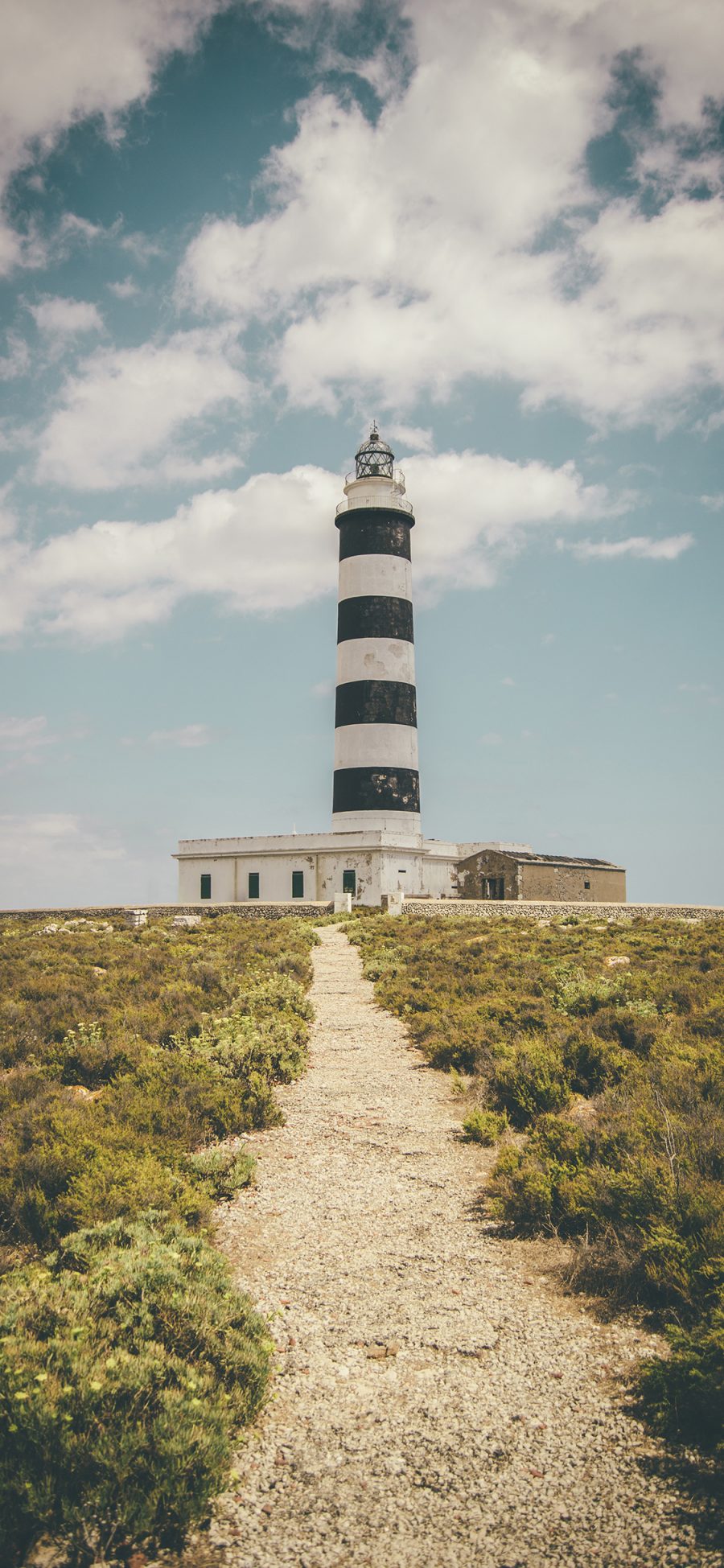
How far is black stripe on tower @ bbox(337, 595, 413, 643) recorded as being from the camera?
41.5 metres

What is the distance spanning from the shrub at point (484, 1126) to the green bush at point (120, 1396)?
12.2 feet

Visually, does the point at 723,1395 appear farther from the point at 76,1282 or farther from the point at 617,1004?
the point at 617,1004

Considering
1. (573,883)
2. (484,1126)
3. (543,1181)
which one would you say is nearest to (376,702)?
(573,883)

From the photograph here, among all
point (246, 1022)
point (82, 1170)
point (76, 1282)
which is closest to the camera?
point (76, 1282)

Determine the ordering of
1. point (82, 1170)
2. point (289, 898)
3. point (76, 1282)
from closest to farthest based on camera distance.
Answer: point (76, 1282) < point (82, 1170) < point (289, 898)

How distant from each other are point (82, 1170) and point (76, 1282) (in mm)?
1893

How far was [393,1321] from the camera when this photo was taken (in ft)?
16.5

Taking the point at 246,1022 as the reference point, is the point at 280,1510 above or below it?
below

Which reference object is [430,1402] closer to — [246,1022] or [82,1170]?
[82,1170]

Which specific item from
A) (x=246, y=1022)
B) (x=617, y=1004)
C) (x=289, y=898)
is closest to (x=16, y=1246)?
(x=246, y=1022)

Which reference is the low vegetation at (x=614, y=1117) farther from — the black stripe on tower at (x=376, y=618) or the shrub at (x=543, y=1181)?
the black stripe on tower at (x=376, y=618)

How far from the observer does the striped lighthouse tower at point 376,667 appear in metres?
40.8

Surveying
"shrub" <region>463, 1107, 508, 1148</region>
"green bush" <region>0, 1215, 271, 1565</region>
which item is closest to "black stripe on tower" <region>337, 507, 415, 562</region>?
"shrub" <region>463, 1107, 508, 1148</region>

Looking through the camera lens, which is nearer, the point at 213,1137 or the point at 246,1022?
the point at 213,1137
